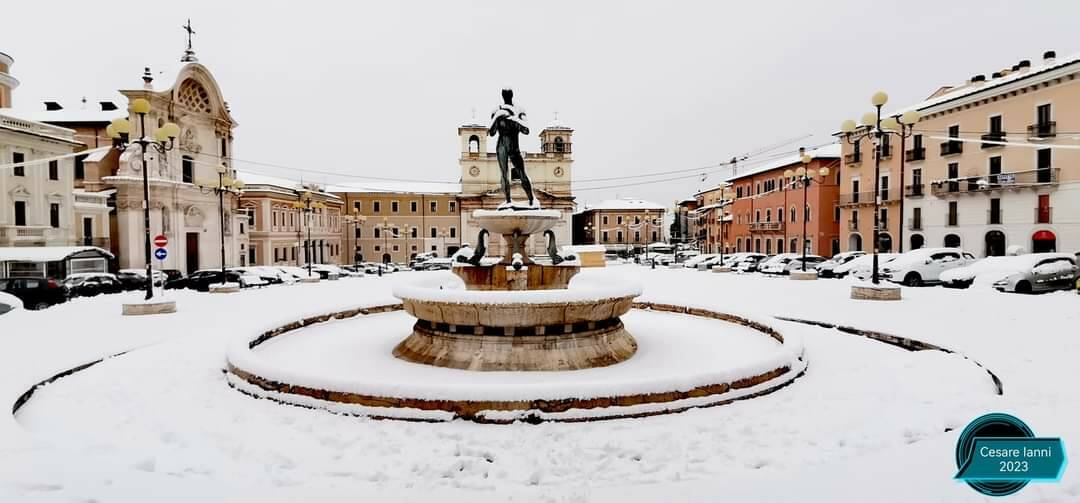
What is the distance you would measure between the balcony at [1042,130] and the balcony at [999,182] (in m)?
1.78

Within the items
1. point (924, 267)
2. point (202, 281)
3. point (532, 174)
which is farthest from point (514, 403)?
point (532, 174)

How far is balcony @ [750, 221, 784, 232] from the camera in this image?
5069 centimetres

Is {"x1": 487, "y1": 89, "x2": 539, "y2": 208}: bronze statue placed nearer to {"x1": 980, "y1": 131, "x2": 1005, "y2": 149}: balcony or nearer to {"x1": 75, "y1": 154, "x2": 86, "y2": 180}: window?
{"x1": 980, "y1": 131, "x2": 1005, "y2": 149}: balcony

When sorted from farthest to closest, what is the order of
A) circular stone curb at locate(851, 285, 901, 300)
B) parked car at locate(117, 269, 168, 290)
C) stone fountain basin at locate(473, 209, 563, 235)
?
parked car at locate(117, 269, 168, 290) → circular stone curb at locate(851, 285, 901, 300) → stone fountain basin at locate(473, 209, 563, 235)

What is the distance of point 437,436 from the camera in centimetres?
532

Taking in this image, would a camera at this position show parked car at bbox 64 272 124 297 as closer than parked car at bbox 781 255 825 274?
Yes

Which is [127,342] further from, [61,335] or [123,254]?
[123,254]

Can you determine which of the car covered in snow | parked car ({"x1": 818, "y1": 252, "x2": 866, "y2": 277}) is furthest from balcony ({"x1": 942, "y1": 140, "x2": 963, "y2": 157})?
the car covered in snow

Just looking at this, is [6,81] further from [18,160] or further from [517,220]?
[517,220]

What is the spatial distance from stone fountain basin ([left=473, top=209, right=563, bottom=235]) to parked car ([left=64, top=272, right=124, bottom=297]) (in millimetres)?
21340

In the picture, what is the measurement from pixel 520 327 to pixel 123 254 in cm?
3716

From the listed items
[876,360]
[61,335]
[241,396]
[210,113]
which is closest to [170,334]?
[61,335]

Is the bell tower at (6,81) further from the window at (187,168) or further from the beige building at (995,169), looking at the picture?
the beige building at (995,169)

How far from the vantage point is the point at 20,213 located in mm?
29219
